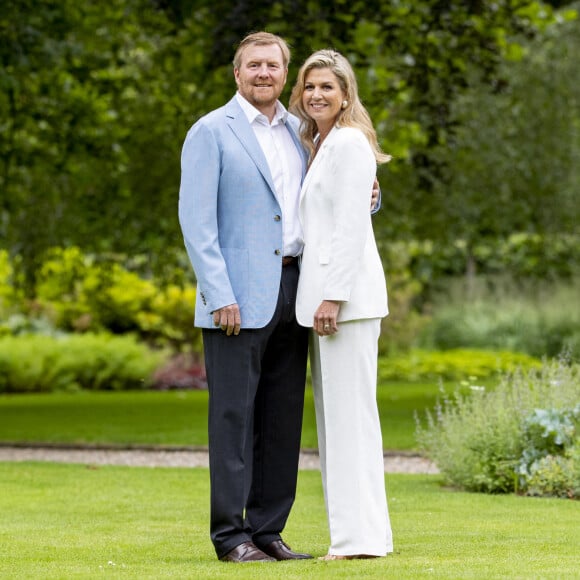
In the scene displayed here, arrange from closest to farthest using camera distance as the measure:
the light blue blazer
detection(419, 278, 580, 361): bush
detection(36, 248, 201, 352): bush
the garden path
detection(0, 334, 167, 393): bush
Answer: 1. the light blue blazer
2. the garden path
3. detection(0, 334, 167, 393): bush
4. detection(36, 248, 201, 352): bush
5. detection(419, 278, 580, 361): bush

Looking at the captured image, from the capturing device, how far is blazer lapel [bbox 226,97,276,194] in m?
5.13

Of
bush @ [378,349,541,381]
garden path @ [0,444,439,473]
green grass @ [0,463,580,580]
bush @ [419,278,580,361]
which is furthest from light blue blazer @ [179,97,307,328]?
bush @ [419,278,580,361]

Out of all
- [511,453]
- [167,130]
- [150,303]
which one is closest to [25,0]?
[167,130]

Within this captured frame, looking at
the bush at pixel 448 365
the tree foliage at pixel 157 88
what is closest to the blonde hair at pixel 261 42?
the tree foliage at pixel 157 88

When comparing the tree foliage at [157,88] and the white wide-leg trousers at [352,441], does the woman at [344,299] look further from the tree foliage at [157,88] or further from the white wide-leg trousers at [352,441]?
the tree foliage at [157,88]

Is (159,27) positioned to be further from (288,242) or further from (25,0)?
(288,242)

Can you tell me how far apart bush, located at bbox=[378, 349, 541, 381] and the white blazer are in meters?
14.1

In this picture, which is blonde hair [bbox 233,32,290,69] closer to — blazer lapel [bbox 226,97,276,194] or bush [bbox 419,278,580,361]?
blazer lapel [bbox 226,97,276,194]

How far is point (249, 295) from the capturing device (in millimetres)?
5059

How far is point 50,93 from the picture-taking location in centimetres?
1313

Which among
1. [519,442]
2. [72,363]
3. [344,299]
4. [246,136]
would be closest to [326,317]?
[344,299]

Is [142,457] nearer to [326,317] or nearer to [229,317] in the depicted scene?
[229,317]

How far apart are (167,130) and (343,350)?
9627 millimetres

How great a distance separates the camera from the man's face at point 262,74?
16.8 ft
